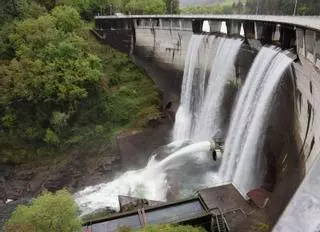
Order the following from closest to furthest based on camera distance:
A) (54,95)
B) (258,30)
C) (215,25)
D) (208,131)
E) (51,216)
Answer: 1. (51,216)
2. (258,30)
3. (208,131)
4. (54,95)
5. (215,25)

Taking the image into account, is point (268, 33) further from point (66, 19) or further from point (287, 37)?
point (66, 19)

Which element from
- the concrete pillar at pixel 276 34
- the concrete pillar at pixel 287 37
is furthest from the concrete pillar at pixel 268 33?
the concrete pillar at pixel 287 37

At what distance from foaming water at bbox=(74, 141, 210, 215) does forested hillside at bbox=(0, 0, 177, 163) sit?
5.15 m

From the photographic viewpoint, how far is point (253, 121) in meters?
17.5

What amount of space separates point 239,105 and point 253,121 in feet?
8.37

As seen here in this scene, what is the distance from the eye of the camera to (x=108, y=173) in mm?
23625

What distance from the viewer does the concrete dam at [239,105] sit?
47.4 feet

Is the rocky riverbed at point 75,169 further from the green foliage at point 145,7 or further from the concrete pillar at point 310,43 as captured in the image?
the green foliage at point 145,7

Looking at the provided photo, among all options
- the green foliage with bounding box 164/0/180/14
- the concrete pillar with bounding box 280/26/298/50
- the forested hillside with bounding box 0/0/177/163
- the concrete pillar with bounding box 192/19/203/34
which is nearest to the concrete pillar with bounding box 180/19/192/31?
the concrete pillar with bounding box 192/19/203/34

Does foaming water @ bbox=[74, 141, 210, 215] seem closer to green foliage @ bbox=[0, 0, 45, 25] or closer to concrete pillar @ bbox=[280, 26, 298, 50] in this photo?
concrete pillar @ bbox=[280, 26, 298, 50]

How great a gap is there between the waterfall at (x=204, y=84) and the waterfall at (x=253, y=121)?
4.48 m

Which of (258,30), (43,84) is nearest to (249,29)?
(258,30)

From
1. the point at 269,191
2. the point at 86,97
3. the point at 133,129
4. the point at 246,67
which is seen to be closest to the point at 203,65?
the point at 246,67

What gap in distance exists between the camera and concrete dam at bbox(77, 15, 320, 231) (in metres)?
14.5
